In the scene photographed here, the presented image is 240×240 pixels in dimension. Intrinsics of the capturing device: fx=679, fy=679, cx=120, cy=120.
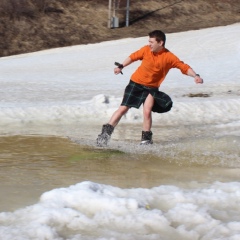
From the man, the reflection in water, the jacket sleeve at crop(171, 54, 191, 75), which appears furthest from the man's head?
the reflection in water

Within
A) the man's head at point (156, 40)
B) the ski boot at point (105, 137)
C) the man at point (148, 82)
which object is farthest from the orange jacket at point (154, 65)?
the ski boot at point (105, 137)

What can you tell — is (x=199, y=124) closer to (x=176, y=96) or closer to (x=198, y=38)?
(x=176, y=96)

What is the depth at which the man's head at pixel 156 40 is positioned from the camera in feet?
29.0

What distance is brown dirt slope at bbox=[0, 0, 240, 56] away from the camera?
118 feet

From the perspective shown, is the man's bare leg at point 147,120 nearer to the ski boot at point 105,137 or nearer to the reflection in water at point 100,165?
the reflection in water at point 100,165

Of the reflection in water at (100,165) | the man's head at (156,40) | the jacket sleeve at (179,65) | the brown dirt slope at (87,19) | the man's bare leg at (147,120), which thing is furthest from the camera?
the brown dirt slope at (87,19)

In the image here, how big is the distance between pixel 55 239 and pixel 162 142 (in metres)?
4.98

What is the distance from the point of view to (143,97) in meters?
9.23

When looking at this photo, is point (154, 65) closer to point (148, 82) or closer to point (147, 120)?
point (148, 82)

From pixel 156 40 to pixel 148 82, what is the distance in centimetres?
61

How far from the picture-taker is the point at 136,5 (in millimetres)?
43281

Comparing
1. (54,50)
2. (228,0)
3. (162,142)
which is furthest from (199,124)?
(228,0)

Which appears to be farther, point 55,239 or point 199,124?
point 199,124

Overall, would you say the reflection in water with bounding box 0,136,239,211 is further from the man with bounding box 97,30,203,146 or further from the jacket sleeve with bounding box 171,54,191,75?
the jacket sleeve with bounding box 171,54,191,75
